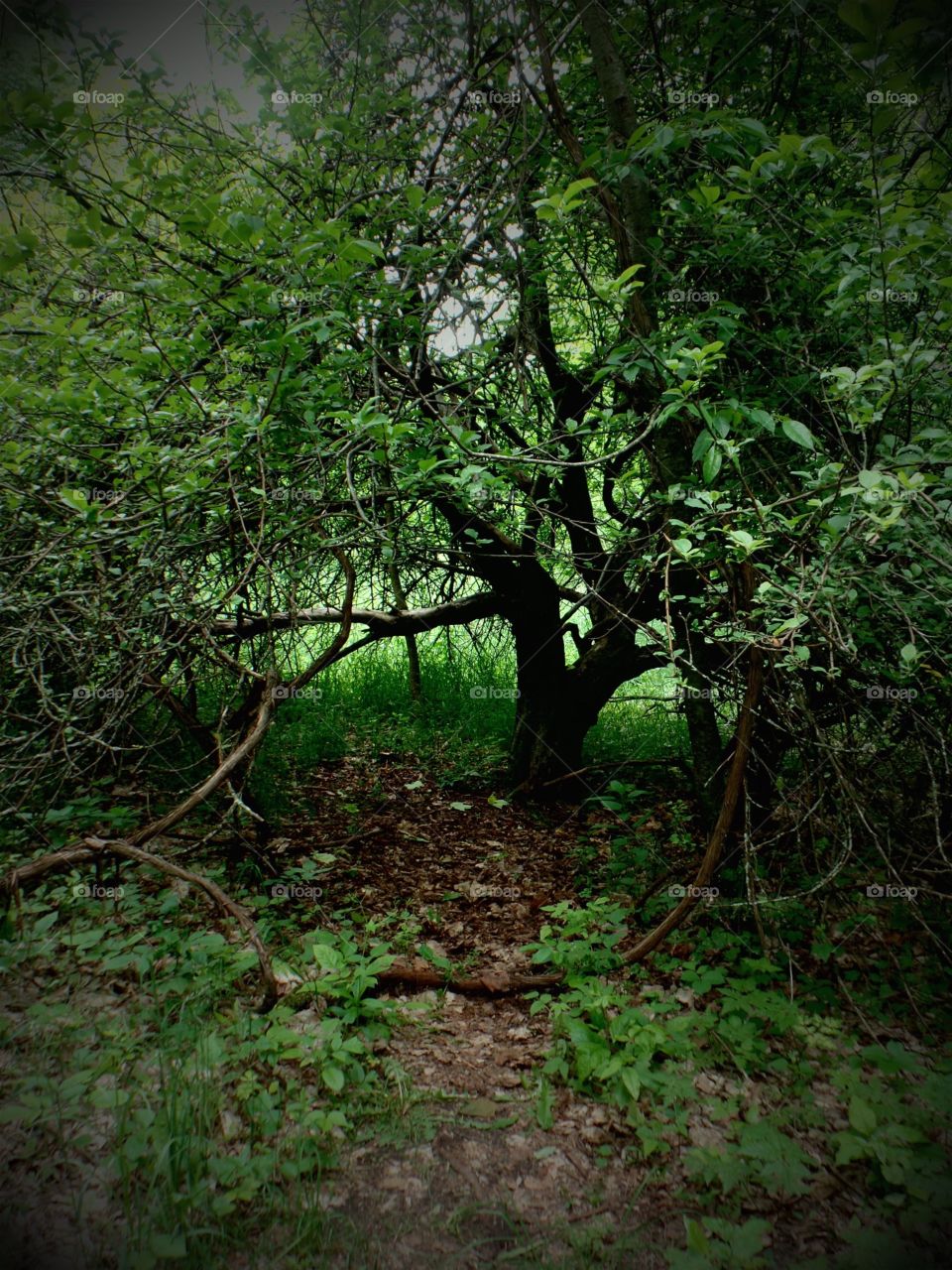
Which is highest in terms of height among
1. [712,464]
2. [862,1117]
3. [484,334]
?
[484,334]

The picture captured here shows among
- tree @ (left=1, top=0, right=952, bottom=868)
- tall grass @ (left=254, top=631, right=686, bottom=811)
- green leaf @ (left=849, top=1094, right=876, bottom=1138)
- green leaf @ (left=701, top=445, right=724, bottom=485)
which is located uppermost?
tree @ (left=1, top=0, right=952, bottom=868)

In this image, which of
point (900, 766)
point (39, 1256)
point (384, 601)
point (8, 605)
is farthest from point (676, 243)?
point (39, 1256)

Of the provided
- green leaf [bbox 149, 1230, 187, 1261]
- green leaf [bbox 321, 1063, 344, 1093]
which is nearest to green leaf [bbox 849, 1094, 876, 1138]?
green leaf [bbox 321, 1063, 344, 1093]

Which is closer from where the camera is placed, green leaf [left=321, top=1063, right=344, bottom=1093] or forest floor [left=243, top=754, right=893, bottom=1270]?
forest floor [left=243, top=754, right=893, bottom=1270]

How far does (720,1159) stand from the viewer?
2057 mm

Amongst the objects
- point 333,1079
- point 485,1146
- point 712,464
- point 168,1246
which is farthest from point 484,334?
point 168,1246

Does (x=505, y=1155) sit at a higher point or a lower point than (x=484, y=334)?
lower

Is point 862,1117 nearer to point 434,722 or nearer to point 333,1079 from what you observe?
point 333,1079

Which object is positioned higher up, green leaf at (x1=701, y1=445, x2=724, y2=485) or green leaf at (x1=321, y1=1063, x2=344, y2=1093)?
green leaf at (x1=701, y1=445, x2=724, y2=485)

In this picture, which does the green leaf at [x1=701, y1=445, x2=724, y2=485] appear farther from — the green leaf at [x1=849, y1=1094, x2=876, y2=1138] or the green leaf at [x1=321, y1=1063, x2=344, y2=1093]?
the green leaf at [x1=321, y1=1063, x2=344, y2=1093]

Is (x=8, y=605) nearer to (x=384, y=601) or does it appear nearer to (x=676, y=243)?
(x=384, y=601)

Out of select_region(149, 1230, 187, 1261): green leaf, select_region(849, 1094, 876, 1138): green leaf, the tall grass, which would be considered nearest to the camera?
select_region(149, 1230, 187, 1261): green leaf

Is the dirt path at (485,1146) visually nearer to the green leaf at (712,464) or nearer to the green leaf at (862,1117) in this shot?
the green leaf at (862,1117)

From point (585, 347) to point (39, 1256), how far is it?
5.02 m
